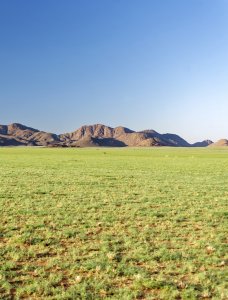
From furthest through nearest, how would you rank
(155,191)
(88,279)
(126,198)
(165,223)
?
1. (155,191)
2. (126,198)
3. (165,223)
4. (88,279)

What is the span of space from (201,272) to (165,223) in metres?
6.37

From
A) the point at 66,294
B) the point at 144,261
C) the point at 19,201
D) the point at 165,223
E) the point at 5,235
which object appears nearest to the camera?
the point at 66,294

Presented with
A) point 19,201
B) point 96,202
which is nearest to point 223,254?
point 96,202

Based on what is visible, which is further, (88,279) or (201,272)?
(201,272)

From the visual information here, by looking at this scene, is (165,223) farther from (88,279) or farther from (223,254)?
(88,279)

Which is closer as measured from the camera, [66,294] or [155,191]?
[66,294]

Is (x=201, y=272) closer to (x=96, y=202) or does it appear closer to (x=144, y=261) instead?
(x=144, y=261)

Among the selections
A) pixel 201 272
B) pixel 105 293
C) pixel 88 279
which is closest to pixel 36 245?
pixel 88 279

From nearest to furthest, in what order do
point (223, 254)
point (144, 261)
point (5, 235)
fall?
point (144, 261) → point (223, 254) → point (5, 235)

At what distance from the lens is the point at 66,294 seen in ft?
28.9

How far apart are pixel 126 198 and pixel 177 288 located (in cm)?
1521

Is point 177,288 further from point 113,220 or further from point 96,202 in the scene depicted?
point 96,202

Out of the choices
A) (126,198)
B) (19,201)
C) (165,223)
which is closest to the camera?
(165,223)

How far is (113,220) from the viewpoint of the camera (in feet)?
56.9
